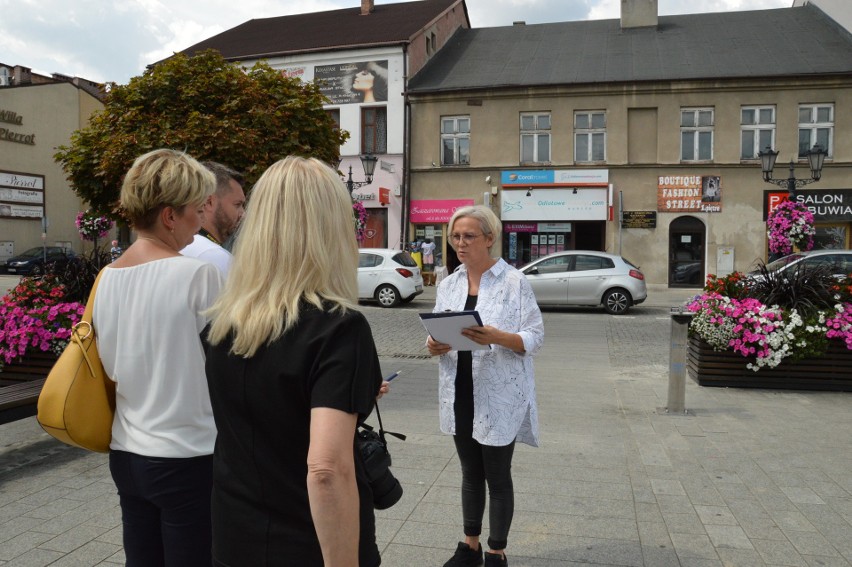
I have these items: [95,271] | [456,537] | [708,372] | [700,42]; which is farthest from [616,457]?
[700,42]

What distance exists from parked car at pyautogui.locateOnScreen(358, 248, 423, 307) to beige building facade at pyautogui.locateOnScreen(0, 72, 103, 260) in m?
24.3

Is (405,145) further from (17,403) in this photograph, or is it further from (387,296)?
(17,403)

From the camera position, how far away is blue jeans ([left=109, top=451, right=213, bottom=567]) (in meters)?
2.17

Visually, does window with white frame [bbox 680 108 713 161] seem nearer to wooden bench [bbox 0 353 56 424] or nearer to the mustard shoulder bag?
wooden bench [bbox 0 353 56 424]

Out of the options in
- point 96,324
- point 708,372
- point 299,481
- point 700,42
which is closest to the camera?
point 299,481

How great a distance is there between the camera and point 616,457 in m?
5.35

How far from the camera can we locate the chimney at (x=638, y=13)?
93.6ft

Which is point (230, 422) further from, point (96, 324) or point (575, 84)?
point (575, 84)

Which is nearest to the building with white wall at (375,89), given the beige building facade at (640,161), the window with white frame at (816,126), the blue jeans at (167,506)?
the beige building facade at (640,161)

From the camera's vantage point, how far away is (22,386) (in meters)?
5.41

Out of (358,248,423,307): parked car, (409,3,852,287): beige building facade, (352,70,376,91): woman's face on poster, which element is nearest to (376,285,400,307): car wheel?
(358,248,423,307): parked car

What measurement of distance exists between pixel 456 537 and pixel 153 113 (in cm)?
654

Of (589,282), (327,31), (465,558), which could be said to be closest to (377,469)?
(465,558)

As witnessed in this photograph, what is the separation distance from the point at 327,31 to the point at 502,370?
2955cm
